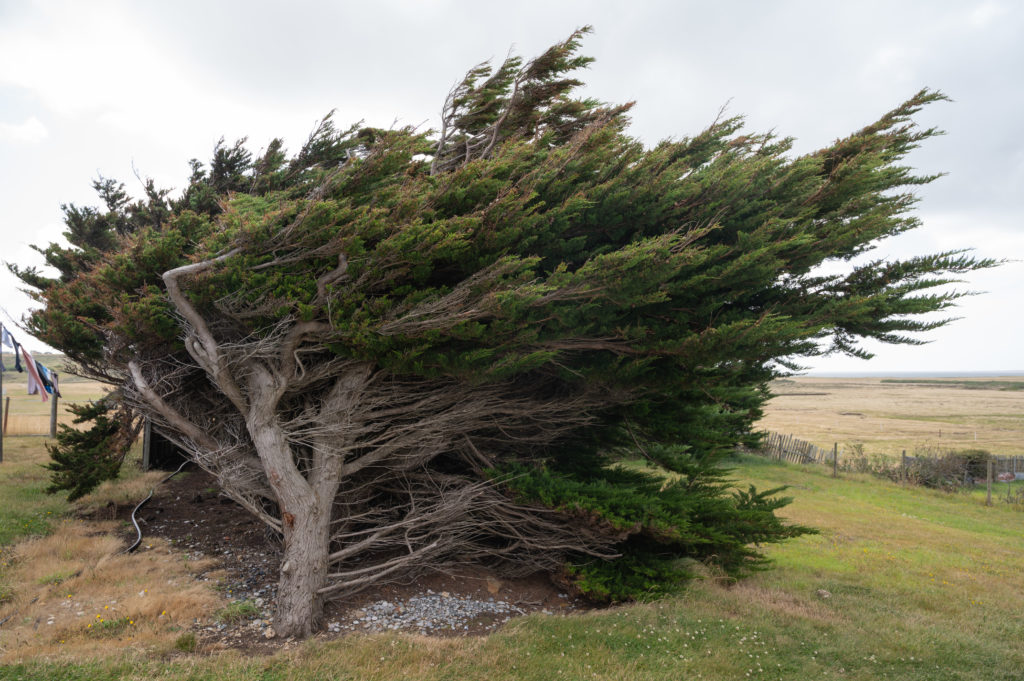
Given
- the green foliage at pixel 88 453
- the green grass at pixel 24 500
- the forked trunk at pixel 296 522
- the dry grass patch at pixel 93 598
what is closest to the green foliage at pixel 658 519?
the forked trunk at pixel 296 522

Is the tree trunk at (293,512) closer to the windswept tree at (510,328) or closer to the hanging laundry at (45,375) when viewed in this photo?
the windswept tree at (510,328)

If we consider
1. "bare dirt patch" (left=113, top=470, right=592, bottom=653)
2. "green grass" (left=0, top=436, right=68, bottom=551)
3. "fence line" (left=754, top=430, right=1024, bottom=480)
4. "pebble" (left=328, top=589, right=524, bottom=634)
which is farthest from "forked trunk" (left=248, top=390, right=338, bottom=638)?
"fence line" (left=754, top=430, right=1024, bottom=480)

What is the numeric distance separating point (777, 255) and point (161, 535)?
11.1 metres

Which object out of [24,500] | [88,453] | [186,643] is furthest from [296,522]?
[24,500]

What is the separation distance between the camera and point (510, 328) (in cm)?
667

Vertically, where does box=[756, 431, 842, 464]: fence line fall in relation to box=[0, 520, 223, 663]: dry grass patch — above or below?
below

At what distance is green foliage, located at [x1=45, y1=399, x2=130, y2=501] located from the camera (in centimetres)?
1055

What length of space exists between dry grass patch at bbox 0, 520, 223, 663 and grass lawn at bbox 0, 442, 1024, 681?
0.29ft

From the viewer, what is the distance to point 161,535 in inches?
396

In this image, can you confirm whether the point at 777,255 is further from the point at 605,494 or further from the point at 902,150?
the point at 605,494

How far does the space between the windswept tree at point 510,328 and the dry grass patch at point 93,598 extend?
135 centimetres

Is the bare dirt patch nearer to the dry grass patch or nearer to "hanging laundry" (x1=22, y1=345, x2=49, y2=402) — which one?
the dry grass patch

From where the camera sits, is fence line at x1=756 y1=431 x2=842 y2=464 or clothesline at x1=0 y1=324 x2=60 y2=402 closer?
clothesline at x1=0 y1=324 x2=60 y2=402

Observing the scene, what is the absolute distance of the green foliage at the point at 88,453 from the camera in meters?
10.6
